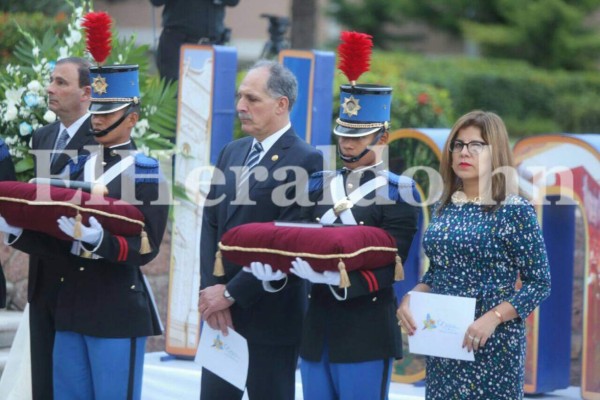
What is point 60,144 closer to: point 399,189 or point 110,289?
point 110,289

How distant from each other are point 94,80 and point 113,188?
1.63ft

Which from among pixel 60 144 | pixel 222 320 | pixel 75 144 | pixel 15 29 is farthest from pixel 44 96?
pixel 15 29

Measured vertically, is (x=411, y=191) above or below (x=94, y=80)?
below

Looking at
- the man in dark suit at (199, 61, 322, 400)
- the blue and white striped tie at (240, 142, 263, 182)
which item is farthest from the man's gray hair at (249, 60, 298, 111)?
the blue and white striped tie at (240, 142, 263, 182)

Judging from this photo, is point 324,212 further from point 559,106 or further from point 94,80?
point 559,106

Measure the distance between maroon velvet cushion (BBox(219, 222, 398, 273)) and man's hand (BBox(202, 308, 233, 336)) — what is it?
0.37 metres

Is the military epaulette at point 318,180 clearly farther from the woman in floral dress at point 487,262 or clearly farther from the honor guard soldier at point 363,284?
the woman in floral dress at point 487,262

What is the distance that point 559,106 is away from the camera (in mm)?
21797

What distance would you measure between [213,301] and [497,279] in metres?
1.15

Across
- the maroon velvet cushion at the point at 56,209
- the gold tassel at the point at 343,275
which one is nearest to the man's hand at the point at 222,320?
the maroon velvet cushion at the point at 56,209

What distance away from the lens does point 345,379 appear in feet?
16.0

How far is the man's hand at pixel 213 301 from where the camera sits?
503 centimetres

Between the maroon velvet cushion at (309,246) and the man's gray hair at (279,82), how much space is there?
0.63 metres

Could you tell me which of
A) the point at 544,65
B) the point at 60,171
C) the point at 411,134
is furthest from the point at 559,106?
the point at 60,171
